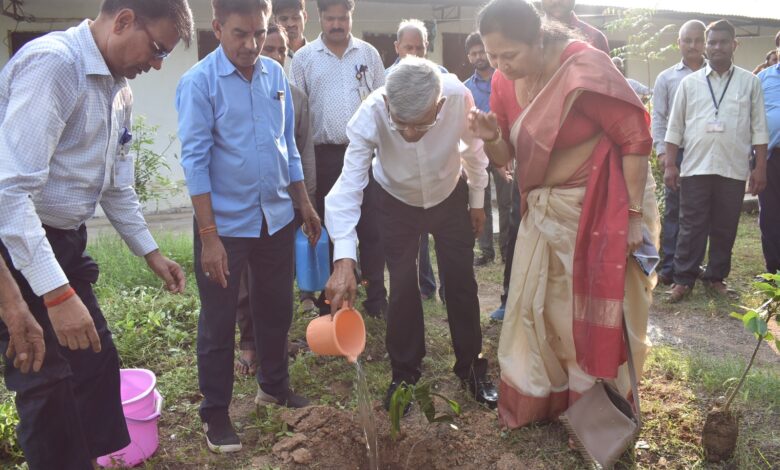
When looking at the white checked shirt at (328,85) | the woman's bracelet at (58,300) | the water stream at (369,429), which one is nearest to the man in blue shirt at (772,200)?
the white checked shirt at (328,85)

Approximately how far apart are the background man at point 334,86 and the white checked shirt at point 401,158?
45.5 inches

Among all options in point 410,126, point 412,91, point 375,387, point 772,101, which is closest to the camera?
point 412,91

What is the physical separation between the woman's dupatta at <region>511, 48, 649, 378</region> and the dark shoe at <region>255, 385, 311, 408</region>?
54.5 inches

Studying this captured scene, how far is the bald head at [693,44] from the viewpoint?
5605mm

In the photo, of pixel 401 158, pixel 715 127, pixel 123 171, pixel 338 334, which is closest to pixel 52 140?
pixel 123 171

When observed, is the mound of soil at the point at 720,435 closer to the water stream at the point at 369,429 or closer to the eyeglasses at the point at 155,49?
the water stream at the point at 369,429

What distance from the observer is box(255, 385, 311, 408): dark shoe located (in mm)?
3344

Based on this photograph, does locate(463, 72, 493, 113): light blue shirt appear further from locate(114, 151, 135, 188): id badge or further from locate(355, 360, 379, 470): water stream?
locate(114, 151, 135, 188): id badge

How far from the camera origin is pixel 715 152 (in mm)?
4879

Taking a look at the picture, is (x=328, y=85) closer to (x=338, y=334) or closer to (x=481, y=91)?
(x=481, y=91)

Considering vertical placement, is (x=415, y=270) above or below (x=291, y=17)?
below

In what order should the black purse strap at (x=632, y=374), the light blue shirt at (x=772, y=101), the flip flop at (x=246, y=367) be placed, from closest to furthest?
the black purse strap at (x=632, y=374)
the flip flop at (x=246, y=367)
the light blue shirt at (x=772, y=101)

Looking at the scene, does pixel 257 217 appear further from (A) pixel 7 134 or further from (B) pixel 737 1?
(B) pixel 737 1

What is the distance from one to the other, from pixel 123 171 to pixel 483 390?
1950 millimetres
